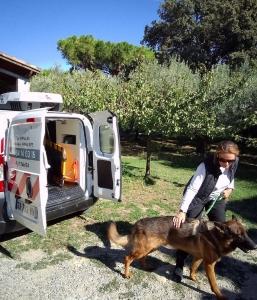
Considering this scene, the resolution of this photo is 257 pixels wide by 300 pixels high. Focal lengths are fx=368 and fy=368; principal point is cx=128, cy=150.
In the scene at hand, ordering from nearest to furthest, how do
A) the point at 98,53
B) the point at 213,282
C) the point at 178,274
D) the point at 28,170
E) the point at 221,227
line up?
1. the point at 221,227
2. the point at 213,282
3. the point at 178,274
4. the point at 28,170
5. the point at 98,53

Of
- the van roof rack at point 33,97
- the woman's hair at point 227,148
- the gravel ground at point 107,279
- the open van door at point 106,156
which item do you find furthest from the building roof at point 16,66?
the woman's hair at point 227,148

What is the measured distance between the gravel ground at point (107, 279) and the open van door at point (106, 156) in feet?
4.04

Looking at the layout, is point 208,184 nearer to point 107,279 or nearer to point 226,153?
point 226,153

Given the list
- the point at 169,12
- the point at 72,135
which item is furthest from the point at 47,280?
the point at 169,12

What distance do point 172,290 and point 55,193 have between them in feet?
9.17

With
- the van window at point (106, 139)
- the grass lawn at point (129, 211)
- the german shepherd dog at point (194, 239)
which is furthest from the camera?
the van window at point (106, 139)

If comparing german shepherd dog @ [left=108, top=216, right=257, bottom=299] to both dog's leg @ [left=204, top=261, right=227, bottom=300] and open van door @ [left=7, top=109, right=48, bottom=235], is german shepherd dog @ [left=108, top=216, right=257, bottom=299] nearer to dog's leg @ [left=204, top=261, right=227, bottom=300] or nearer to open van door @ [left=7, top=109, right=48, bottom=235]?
dog's leg @ [left=204, top=261, right=227, bottom=300]

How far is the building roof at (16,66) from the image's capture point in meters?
11.5

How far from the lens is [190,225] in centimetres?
446

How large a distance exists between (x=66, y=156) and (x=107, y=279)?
3.29m

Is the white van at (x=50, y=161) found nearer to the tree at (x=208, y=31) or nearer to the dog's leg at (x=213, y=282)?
the dog's leg at (x=213, y=282)

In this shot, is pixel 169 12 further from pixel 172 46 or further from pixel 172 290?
pixel 172 290

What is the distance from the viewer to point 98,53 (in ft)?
125

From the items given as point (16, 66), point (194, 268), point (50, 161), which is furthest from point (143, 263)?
point (16, 66)
